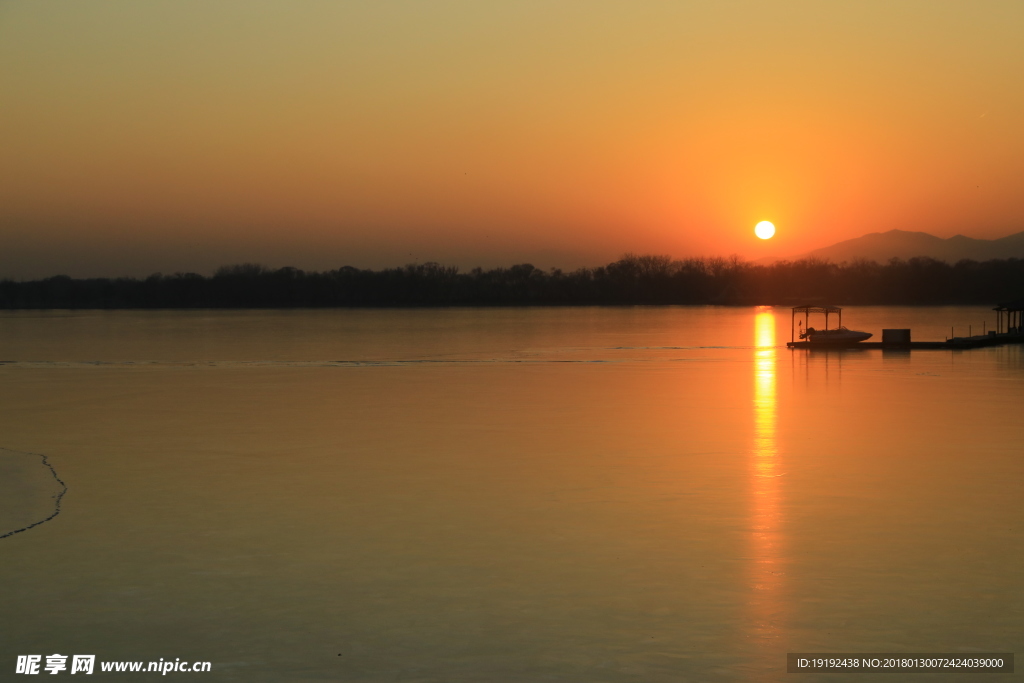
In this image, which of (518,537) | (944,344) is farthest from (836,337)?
(518,537)

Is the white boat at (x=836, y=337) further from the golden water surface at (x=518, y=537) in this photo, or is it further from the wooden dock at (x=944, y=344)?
the golden water surface at (x=518, y=537)

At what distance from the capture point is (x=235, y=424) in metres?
19.7

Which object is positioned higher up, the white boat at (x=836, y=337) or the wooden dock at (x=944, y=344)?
the white boat at (x=836, y=337)

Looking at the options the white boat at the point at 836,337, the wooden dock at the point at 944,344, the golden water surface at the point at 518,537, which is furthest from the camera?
the white boat at the point at 836,337

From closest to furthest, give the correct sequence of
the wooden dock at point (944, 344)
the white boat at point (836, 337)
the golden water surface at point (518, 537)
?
the golden water surface at point (518, 537), the wooden dock at point (944, 344), the white boat at point (836, 337)

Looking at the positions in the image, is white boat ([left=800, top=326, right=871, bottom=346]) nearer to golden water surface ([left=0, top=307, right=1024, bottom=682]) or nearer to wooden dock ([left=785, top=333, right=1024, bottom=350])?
wooden dock ([left=785, top=333, right=1024, bottom=350])

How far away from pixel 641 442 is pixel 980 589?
8.78m

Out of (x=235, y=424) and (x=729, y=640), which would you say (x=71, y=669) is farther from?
(x=235, y=424)

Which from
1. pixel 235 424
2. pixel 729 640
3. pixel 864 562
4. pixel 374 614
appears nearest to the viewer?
pixel 729 640

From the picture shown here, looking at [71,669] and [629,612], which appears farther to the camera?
[629,612]

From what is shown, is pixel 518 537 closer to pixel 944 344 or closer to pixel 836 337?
pixel 836 337

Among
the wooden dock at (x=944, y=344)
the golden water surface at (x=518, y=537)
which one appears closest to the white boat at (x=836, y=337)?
the wooden dock at (x=944, y=344)

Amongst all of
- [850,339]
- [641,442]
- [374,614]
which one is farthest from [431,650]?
[850,339]

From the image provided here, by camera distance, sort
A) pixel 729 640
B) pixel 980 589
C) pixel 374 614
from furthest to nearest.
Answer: pixel 980 589 < pixel 374 614 < pixel 729 640
